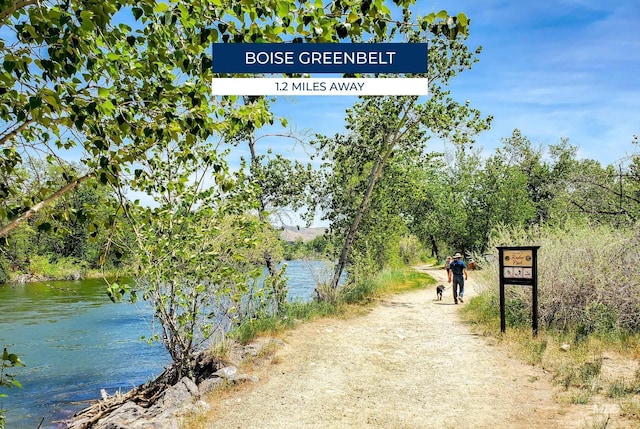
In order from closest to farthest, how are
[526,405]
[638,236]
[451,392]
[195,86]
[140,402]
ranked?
[195,86] → [526,405] → [451,392] → [140,402] → [638,236]

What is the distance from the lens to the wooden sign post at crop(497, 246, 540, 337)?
11.1m

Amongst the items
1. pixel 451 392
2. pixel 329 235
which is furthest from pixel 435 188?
pixel 451 392

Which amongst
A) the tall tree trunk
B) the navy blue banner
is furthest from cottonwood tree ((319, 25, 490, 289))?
the navy blue banner

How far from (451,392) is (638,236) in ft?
22.8

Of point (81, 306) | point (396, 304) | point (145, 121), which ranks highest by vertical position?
point (145, 121)

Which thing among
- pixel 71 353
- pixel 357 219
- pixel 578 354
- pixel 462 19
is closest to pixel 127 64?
pixel 462 19

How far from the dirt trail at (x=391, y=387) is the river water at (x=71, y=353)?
8.87ft

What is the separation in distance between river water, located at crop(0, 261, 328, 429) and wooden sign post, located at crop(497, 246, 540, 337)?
5498 millimetres

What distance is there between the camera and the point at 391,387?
28.1 ft

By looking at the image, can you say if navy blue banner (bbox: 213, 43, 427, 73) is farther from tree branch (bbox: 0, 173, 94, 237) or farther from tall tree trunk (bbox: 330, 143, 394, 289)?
tall tree trunk (bbox: 330, 143, 394, 289)

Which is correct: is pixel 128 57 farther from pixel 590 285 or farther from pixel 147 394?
pixel 590 285

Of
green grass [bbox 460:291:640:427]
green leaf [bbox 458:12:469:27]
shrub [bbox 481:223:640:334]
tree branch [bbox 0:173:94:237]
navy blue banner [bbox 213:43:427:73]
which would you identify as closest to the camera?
green leaf [bbox 458:12:469:27]

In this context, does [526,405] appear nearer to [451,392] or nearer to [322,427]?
[451,392]

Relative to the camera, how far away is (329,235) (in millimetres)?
19141
